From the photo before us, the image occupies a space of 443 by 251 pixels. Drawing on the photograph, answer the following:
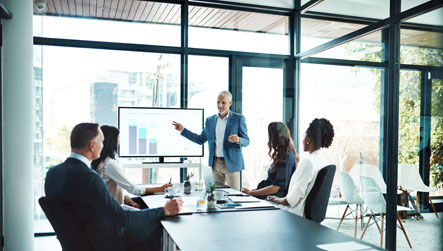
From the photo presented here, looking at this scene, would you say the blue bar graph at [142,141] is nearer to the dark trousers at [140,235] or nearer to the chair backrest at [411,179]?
the dark trousers at [140,235]

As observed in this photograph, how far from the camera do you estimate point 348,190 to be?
4.16m

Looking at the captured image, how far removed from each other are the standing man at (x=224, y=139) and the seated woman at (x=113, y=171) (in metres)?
1.50

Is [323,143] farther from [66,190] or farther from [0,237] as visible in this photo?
[0,237]

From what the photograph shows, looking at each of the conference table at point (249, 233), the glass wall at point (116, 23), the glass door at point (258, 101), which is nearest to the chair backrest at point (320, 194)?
the conference table at point (249, 233)

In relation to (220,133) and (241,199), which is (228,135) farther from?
(241,199)

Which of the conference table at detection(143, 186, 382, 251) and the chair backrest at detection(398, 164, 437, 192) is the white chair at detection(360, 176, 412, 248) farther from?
the conference table at detection(143, 186, 382, 251)

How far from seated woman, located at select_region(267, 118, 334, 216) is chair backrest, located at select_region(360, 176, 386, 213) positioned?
1049mm

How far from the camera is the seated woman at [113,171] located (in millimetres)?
3059

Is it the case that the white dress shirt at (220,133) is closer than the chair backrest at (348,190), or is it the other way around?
the chair backrest at (348,190)

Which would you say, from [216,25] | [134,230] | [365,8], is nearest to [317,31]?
[365,8]

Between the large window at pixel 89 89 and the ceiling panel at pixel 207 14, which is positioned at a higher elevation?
the ceiling panel at pixel 207 14

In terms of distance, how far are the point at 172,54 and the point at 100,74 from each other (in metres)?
0.99

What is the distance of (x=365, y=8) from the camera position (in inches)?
159

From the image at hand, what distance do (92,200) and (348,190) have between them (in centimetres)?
303
